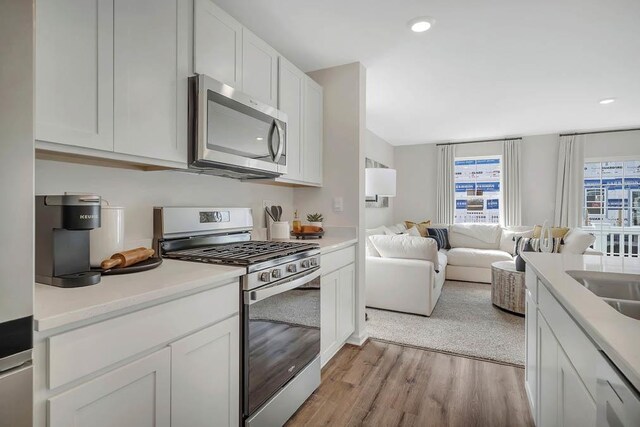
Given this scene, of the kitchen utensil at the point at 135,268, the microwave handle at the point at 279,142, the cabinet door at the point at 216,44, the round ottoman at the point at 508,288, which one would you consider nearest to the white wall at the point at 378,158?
the round ottoman at the point at 508,288

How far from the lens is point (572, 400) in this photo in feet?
3.16

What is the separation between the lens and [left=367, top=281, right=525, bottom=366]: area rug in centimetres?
262

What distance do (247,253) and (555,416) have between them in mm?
1403

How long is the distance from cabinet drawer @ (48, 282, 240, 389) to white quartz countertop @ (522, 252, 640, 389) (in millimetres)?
1164

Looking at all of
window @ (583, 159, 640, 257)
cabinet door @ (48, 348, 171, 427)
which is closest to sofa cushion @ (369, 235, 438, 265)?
cabinet door @ (48, 348, 171, 427)

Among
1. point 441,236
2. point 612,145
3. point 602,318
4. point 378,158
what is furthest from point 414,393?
point 612,145

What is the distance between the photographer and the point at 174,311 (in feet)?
3.62

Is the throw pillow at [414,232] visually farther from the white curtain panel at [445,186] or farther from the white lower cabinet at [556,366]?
the white lower cabinet at [556,366]

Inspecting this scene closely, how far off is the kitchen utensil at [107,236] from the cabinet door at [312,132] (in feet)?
4.86

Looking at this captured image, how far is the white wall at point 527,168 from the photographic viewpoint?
17.7 ft

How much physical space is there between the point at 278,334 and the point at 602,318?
1.29 metres

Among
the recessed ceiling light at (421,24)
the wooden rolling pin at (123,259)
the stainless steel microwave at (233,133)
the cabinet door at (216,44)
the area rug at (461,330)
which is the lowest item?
the area rug at (461,330)

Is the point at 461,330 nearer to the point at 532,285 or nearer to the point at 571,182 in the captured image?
the point at 532,285

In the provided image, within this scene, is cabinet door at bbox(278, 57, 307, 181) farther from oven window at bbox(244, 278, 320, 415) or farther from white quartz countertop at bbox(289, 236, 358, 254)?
oven window at bbox(244, 278, 320, 415)
